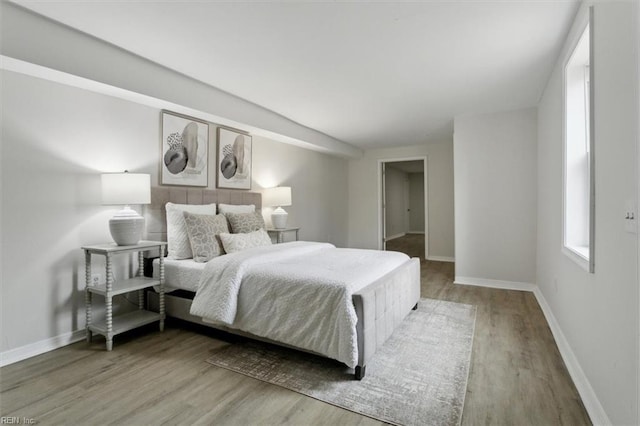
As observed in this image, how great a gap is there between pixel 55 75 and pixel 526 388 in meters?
3.86

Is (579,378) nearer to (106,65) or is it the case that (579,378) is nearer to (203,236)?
(203,236)

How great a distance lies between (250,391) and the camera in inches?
75.3

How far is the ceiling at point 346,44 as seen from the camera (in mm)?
1991

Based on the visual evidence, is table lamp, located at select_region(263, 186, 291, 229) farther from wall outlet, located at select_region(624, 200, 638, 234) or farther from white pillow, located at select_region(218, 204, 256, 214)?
wall outlet, located at select_region(624, 200, 638, 234)

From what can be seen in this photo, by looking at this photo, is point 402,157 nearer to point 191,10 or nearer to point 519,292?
point 519,292

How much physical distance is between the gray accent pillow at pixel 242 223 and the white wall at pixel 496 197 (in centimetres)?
286

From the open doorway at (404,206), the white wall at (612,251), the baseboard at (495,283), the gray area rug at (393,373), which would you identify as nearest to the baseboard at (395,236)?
the open doorway at (404,206)

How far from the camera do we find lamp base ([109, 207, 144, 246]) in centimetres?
258

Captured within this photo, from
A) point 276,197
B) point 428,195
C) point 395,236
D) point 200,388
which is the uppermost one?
point 428,195

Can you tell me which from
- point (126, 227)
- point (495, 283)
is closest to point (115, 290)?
point (126, 227)

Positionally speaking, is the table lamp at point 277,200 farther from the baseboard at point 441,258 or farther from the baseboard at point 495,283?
the baseboard at point 441,258

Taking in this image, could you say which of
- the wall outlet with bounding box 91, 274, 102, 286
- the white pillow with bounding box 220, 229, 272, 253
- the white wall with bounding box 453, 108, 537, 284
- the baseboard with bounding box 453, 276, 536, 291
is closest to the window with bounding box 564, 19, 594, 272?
the white wall with bounding box 453, 108, 537, 284

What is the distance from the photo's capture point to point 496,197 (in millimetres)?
4234

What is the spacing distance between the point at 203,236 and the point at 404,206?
29.7ft
